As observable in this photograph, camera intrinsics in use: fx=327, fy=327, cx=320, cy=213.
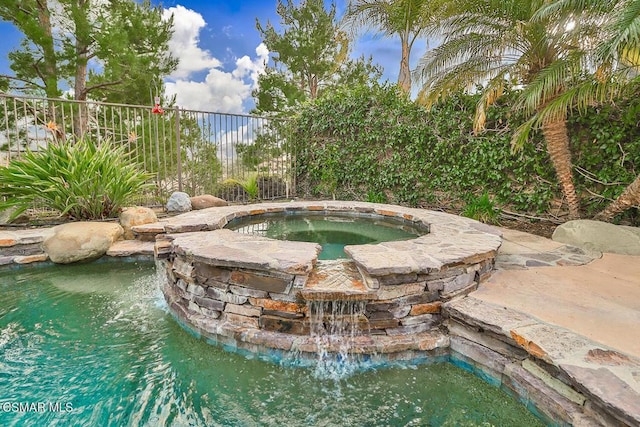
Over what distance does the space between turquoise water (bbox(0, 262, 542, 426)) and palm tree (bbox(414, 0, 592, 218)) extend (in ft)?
11.1

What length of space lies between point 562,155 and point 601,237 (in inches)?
45.9

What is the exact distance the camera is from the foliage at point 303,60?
11984 millimetres

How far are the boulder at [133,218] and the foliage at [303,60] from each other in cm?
923

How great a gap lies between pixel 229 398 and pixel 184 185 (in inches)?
196

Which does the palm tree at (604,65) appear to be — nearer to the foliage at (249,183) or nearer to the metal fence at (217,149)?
the foliage at (249,183)

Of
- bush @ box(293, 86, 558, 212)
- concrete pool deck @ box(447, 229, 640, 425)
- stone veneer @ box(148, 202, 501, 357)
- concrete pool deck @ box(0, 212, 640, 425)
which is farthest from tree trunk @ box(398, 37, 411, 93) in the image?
stone veneer @ box(148, 202, 501, 357)

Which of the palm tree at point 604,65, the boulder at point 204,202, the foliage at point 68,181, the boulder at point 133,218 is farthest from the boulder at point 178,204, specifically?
the palm tree at point 604,65

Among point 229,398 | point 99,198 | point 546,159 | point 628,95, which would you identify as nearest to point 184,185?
point 99,198

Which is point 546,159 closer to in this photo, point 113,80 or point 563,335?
point 563,335

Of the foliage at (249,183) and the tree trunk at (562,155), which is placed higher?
the tree trunk at (562,155)

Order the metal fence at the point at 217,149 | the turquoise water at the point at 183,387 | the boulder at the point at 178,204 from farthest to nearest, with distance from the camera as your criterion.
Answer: the metal fence at the point at 217,149 → the boulder at the point at 178,204 → the turquoise water at the point at 183,387

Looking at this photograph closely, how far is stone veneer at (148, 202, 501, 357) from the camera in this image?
1.86 m

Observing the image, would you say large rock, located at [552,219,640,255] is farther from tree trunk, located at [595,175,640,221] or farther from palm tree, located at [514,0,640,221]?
palm tree, located at [514,0,640,221]

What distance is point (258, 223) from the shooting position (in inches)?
153
